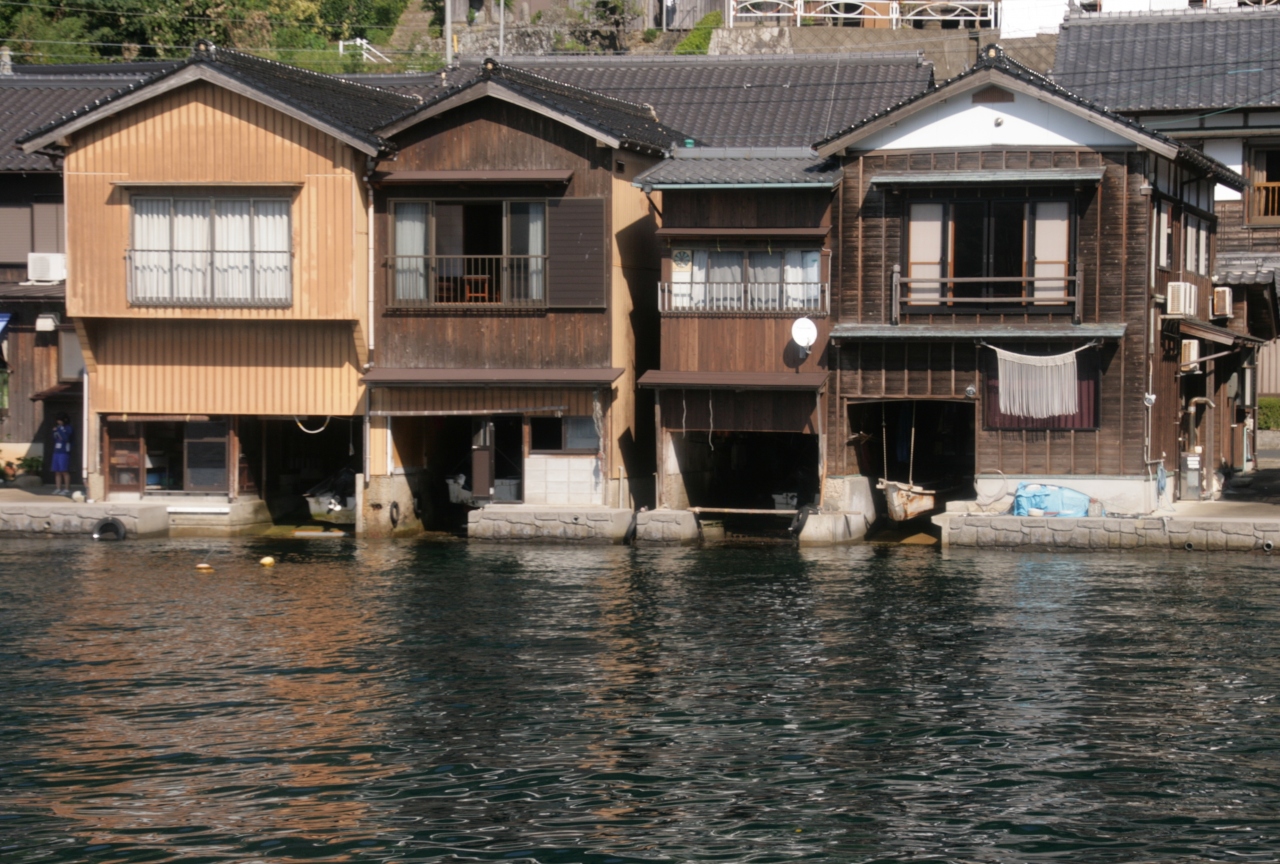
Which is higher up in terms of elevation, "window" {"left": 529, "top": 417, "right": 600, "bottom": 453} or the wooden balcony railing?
the wooden balcony railing

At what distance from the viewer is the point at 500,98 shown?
1261 inches

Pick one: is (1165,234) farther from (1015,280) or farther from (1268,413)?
(1268,413)

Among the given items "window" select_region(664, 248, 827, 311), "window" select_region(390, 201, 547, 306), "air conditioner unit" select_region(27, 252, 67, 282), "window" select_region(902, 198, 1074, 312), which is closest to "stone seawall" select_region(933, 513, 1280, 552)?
"window" select_region(902, 198, 1074, 312)

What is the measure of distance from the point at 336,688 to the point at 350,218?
→ 15.7 m

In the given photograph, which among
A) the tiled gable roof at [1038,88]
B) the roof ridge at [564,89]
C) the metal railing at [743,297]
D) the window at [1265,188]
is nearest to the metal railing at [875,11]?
the window at [1265,188]

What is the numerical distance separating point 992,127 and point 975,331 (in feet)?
13.2

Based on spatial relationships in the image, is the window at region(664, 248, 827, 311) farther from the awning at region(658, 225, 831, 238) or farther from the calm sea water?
the calm sea water

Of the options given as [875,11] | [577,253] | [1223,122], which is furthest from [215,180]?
[875,11]

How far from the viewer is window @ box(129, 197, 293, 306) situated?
3244 centimetres

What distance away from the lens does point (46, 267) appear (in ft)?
119

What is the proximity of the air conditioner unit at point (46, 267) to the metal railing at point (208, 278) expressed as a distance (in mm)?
4559

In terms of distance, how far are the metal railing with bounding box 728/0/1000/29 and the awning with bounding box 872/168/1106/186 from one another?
25193 millimetres

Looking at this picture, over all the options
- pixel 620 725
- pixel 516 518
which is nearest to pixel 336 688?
pixel 620 725

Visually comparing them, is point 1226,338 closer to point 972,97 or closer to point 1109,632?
point 972,97
